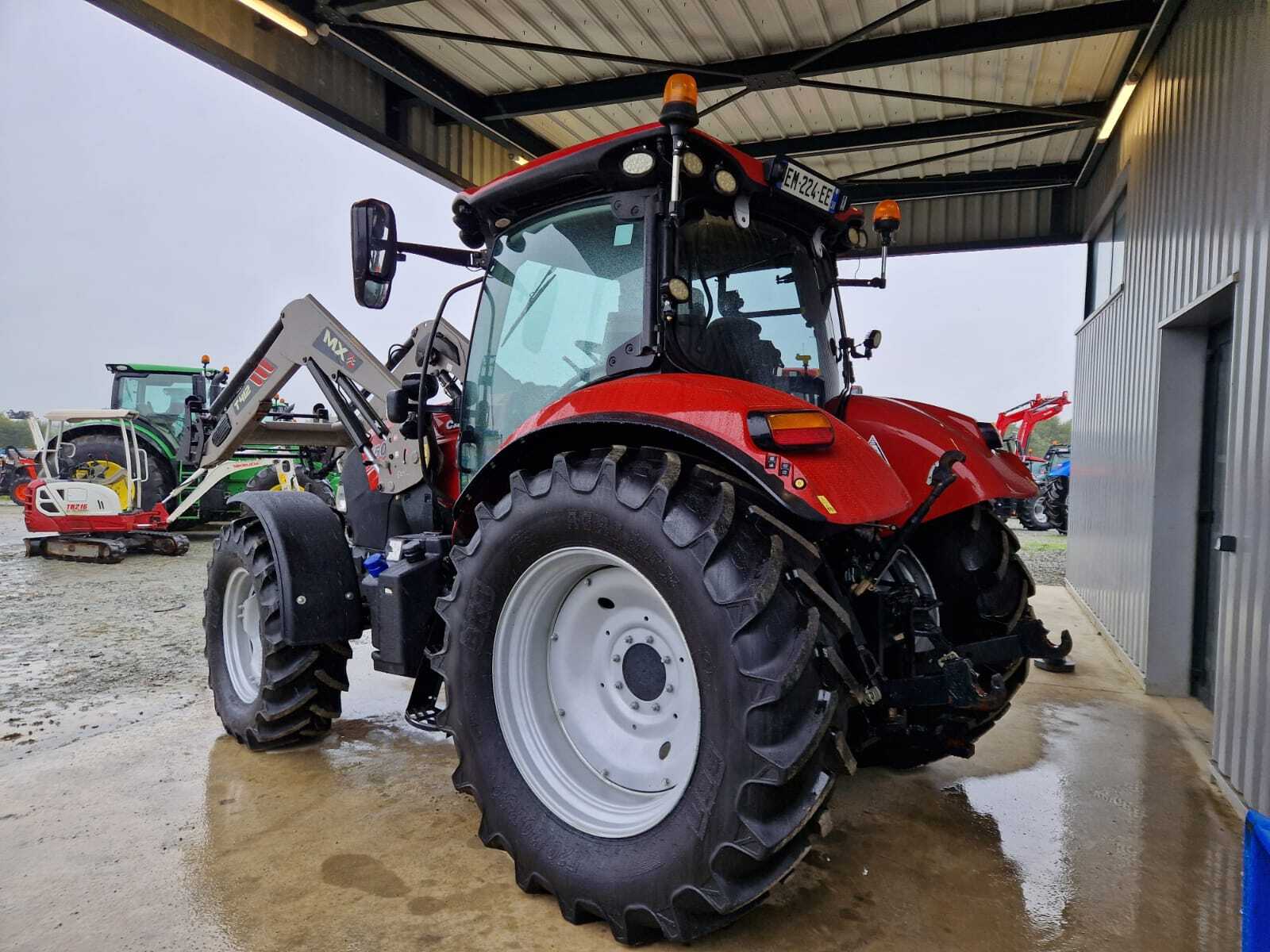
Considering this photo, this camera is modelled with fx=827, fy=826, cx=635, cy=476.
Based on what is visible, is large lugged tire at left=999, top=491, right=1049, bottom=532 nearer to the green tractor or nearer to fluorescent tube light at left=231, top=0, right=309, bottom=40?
the green tractor

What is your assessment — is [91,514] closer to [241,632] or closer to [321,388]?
[241,632]

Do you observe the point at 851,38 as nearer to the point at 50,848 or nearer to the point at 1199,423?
the point at 1199,423

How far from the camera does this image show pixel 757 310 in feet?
9.46

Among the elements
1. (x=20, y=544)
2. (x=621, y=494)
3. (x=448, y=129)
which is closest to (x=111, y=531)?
(x=20, y=544)

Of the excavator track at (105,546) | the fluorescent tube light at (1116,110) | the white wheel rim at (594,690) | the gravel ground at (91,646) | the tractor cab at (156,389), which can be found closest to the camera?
the white wheel rim at (594,690)

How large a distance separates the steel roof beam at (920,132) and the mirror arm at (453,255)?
4123mm

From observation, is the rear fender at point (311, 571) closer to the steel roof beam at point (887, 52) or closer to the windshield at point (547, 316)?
Result: the windshield at point (547, 316)

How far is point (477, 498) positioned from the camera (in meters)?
2.78

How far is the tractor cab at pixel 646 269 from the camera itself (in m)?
2.56

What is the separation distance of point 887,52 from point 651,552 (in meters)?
4.72

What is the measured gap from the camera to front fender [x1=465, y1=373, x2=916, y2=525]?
198cm

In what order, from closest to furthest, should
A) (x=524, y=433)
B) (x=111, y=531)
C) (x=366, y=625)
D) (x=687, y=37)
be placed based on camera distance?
(x=524, y=433), (x=366, y=625), (x=687, y=37), (x=111, y=531)

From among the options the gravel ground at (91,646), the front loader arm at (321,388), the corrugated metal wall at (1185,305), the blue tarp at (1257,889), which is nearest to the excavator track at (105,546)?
the gravel ground at (91,646)

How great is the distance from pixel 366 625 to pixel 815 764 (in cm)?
225
